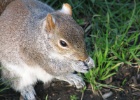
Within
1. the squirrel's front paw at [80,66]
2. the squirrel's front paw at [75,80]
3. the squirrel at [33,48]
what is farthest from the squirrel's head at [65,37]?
the squirrel's front paw at [75,80]

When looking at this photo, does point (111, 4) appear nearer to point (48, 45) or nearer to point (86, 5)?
point (86, 5)

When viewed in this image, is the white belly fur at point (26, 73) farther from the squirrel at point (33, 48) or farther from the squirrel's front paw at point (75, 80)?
the squirrel's front paw at point (75, 80)

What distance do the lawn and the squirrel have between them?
13 cm

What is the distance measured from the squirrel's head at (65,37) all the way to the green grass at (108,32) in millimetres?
575

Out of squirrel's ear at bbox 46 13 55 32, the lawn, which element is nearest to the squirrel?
squirrel's ear at bbox 46 13 55 32

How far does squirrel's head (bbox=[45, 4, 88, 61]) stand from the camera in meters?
2.78

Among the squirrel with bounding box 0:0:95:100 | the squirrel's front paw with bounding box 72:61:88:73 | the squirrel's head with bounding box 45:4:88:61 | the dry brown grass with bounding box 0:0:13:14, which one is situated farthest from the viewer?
the dry brown grass with bounding box 0:0:13:14

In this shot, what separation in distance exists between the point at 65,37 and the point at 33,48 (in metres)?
0.39

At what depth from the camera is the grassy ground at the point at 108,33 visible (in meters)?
3.42

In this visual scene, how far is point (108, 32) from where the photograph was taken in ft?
11.9

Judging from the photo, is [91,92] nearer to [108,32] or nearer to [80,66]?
[80,66]

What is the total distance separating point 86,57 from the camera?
287 centimetres

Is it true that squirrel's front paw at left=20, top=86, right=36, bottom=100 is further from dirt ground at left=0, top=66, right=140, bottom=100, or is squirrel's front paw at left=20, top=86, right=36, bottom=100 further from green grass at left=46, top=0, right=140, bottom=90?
green grass at left=46, top=0, right=140, bottom=90

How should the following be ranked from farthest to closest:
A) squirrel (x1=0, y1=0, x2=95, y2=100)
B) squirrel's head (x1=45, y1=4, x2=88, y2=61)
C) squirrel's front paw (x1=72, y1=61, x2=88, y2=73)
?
squirrel's front paw (x1=72, y1=61, x2=88, y2=73)
squirrel (x1=0, y1=0, x2=95, y2=100)
squirrel's head (x1=45, y1=4, x2=88, y2=61)
